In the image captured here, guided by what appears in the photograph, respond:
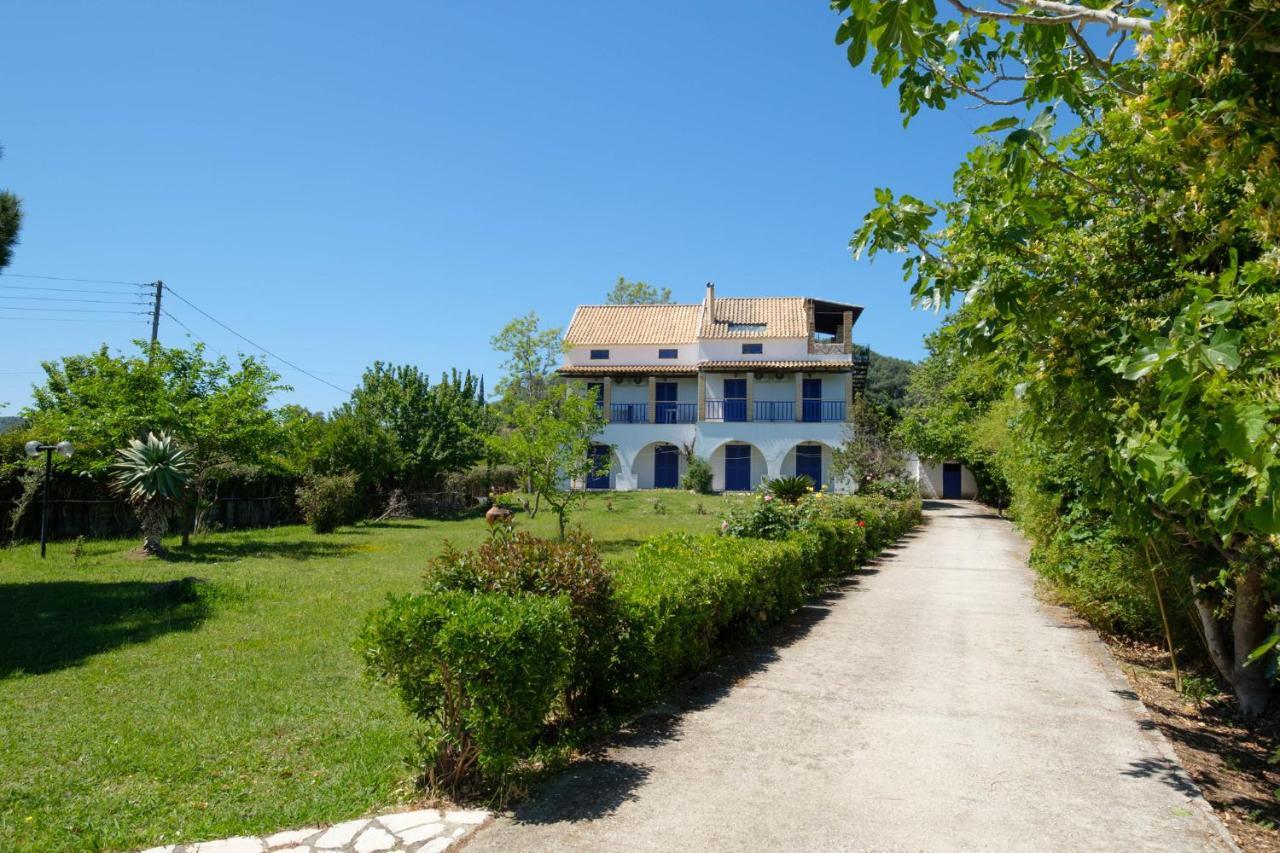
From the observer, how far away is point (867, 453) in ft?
101

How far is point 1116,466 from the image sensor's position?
3941mm

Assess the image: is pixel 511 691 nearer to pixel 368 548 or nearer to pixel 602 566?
pixel 602 566

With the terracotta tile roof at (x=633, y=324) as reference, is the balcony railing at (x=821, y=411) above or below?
below

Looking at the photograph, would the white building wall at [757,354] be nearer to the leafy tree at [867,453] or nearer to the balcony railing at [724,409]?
the balcony railing at [724,409]

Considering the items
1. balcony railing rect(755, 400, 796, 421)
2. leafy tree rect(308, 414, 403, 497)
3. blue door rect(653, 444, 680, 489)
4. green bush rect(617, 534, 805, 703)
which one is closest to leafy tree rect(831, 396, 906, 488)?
balcony railing rect(755, 400, 796, 421)

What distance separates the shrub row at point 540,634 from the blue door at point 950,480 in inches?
1561

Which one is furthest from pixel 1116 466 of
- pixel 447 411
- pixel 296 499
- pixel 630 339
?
pixel 630 339

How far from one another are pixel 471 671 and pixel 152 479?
13.7m

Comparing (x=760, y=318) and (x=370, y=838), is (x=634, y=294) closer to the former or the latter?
(x=760, y=318)

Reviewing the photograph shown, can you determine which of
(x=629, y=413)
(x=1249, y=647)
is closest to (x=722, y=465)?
(x=629, y=413)

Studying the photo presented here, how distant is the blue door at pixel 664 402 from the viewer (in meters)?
38.6

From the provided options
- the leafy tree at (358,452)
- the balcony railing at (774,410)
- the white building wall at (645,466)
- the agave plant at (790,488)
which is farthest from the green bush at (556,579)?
the white building wall at (645,466)

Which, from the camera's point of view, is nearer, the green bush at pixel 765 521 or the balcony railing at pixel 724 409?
the green bush at pixel 765 521

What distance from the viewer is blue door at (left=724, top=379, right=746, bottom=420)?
3728cm
